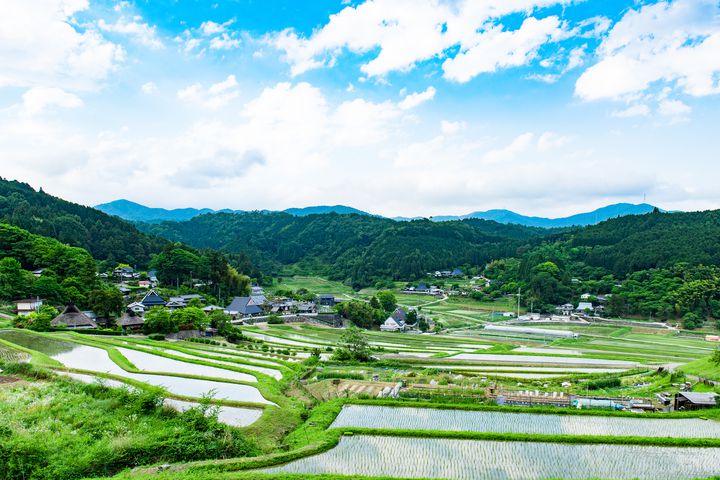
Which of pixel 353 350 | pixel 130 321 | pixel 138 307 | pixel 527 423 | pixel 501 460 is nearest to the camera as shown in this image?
pixel 501 460

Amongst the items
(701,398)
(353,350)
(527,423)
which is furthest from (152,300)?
(701,398)

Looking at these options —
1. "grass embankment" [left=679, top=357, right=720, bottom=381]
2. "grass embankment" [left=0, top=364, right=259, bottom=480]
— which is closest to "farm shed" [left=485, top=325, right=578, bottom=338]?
"grass embankment" [left=679, top=357, right=720, bottom=381]

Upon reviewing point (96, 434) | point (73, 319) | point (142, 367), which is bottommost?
point (142, 367)

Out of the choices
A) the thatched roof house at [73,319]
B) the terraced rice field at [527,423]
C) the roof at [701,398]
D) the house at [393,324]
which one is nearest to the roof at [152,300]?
the thatched roof house at [73,319]

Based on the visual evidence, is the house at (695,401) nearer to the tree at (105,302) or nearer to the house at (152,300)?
the tree at (105,302)

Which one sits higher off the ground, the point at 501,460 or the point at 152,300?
the point at 152,300

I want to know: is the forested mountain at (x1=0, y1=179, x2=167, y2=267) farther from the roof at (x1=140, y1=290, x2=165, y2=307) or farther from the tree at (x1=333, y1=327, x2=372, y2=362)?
the tree at (x1=333, y1=327, x2=372, y2=362)

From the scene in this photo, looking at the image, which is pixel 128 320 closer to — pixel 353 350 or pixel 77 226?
pixel 353 350

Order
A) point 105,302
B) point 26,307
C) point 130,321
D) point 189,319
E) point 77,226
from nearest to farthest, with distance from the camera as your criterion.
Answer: point 189,319, point 26,307, point 130,321, point 105,302, point 77,226
